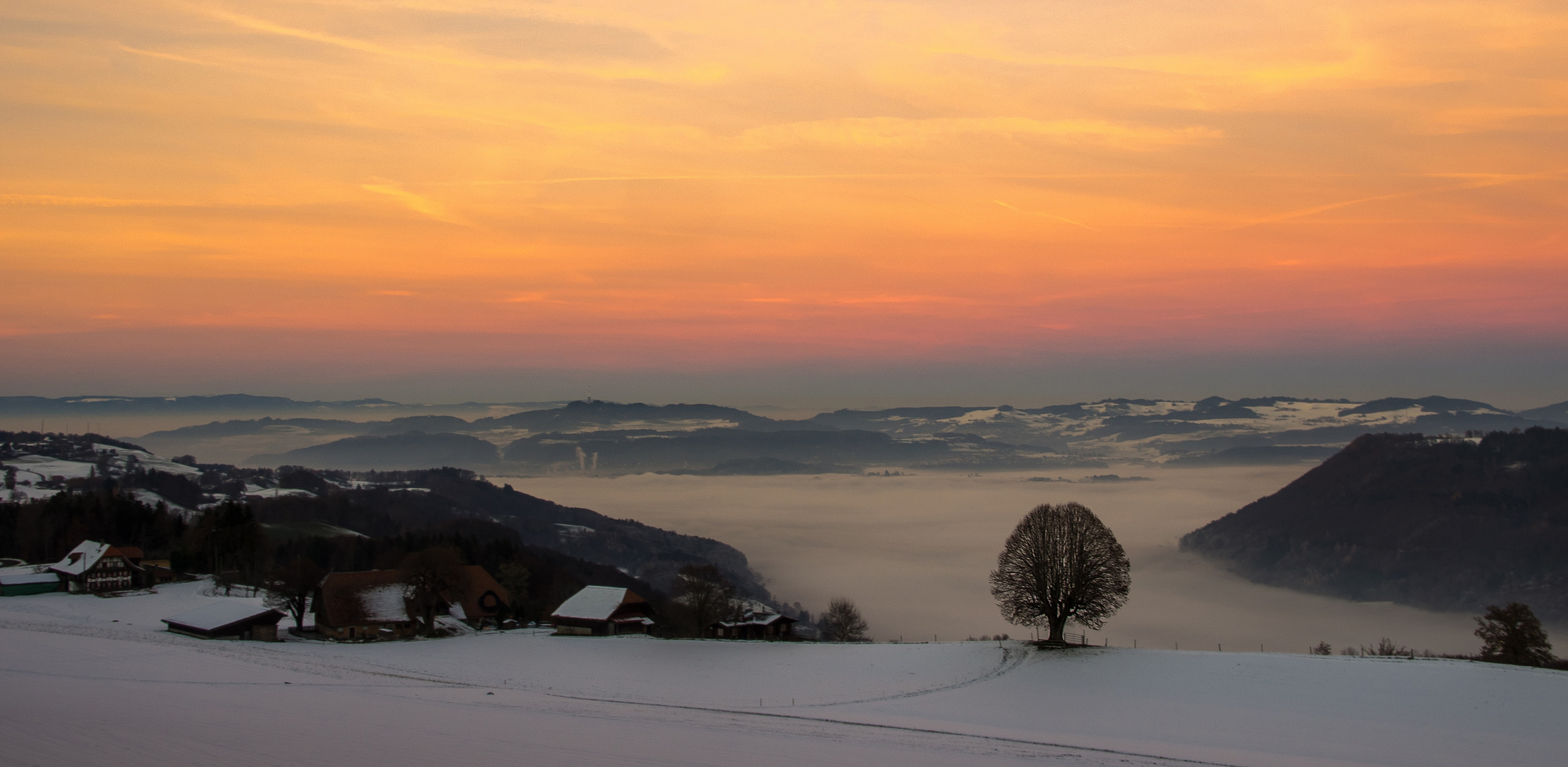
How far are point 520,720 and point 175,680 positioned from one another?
Answer: 587 inches

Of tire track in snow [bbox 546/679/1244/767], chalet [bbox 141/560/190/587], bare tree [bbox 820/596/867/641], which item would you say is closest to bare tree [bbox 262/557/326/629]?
chalet [bbox 141/560/190/587]

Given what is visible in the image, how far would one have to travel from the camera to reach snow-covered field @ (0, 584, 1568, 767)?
82.1ft

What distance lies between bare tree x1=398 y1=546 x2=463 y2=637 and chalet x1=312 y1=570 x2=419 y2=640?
2.76 ft

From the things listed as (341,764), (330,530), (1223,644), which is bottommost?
(1223,644)

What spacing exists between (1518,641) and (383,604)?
2582 inches

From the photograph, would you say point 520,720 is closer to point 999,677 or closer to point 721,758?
point 721,758

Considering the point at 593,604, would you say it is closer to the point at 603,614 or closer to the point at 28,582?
the point at 603,614

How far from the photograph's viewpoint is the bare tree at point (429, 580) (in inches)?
2371

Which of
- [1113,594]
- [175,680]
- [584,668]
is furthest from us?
[1113,594]

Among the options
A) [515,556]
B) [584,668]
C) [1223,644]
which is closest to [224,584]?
[515,556]

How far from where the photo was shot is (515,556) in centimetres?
10150

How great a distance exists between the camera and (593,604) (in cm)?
6388

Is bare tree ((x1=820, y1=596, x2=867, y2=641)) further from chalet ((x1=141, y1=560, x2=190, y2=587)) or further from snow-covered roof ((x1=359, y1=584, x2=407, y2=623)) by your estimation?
chalet ((x1=141, y1=560, x2=190, y2=587))

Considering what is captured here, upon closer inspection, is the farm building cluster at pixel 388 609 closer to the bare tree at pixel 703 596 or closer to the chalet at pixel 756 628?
the chalet at pixel 756 628
